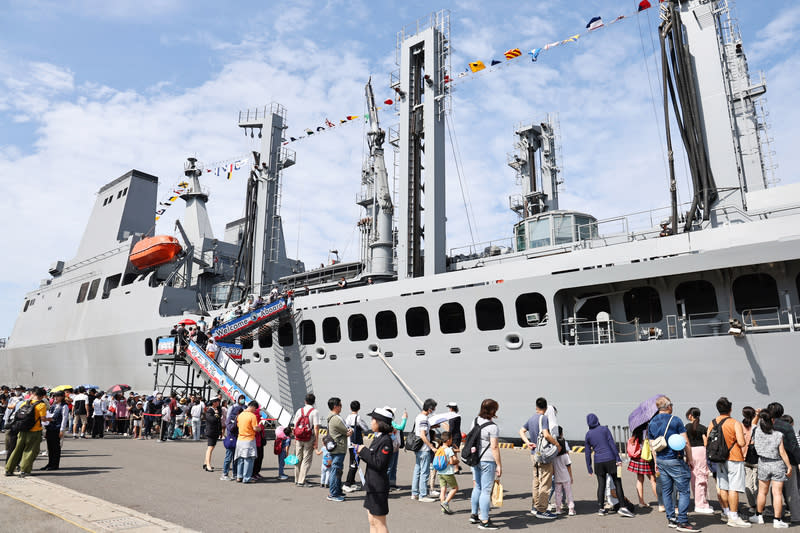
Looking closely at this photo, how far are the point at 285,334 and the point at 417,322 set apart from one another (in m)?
5.70

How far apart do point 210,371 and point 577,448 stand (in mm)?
11786

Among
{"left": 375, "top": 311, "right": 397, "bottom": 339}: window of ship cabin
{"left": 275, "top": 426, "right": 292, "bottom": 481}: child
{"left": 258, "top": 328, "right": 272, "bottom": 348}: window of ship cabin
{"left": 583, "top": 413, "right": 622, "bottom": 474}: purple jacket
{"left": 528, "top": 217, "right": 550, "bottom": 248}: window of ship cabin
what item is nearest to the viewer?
{"left": 583, "top": 413, "right": 622, "bottom": 474}: purple jacket

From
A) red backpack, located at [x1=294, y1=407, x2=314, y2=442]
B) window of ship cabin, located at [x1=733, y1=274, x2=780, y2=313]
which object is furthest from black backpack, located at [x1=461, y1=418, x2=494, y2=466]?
window of ship cabin, located at [x1=733, y1=274, x2=780, y2=313]

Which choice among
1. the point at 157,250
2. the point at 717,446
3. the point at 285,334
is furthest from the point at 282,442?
the point at 157,250

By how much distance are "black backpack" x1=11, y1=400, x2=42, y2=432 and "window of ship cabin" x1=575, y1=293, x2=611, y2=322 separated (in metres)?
12.5

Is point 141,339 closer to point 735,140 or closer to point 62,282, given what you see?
point 62,282

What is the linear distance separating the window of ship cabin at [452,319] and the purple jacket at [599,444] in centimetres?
1002

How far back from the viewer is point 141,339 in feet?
81.8

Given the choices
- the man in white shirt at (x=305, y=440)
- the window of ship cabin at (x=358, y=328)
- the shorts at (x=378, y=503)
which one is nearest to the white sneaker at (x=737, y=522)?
the shorts at (x=378, y=503)

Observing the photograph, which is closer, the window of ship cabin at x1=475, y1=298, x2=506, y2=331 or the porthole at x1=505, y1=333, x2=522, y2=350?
the porthole at x1=505, y1=333, x2=522, y2=350

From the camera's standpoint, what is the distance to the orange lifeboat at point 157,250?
84.5 ft

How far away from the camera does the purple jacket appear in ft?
24.4

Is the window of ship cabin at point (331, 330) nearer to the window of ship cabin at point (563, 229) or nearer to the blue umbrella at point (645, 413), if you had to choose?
the window of ship cabin at point (563, 229)

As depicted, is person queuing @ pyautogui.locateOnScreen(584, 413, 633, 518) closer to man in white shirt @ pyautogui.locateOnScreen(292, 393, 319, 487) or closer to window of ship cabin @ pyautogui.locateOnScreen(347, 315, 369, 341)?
man in white shirt @ pyautogui.locateOnScreen(292, 393, 319, 487)
